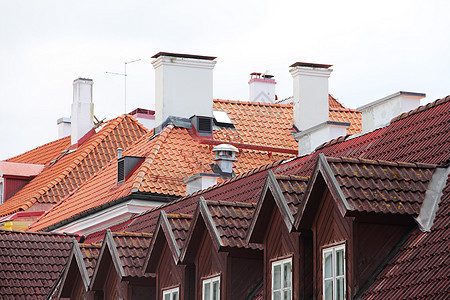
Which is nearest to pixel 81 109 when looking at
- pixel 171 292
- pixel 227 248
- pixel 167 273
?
pixel 167 273

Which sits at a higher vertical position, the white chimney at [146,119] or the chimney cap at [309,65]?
the white chimney at [146,119]

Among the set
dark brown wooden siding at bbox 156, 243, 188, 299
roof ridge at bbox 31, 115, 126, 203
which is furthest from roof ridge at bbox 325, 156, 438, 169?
roof ridge at bbox 31, 115, 126, 203

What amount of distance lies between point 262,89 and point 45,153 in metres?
8.73

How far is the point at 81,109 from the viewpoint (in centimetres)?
4475

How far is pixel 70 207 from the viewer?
34.5m

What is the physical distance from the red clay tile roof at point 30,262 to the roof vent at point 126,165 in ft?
13.9

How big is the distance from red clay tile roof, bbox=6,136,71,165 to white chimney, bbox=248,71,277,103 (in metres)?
6.96

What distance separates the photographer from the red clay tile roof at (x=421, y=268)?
13055 mm

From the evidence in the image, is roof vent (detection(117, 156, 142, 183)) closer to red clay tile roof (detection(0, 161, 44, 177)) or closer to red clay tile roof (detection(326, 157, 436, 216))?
red clay tile roof (detection(0, 161, 44, 177))

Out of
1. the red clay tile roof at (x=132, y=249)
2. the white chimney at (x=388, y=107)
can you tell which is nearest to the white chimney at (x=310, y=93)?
the white chimney at (x=388, y=107)

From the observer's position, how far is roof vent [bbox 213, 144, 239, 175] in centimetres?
3119

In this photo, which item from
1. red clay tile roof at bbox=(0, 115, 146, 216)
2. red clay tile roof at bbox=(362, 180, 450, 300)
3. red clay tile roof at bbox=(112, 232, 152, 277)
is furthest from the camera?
red clay tile roof at bbox=(0, 115, 146, 216)

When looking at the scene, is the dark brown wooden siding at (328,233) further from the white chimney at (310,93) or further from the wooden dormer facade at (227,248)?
the white chimney at (310,93)

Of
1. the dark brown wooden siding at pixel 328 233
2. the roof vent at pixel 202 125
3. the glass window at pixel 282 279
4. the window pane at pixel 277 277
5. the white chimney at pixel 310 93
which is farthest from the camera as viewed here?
the white chimney at pixel 310 93
